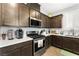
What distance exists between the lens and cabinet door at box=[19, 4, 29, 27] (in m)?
1.71

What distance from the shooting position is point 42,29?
1.53m

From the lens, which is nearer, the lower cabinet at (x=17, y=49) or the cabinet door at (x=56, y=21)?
the lower cabinet at (x=17, y=49)

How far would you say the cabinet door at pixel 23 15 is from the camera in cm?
171

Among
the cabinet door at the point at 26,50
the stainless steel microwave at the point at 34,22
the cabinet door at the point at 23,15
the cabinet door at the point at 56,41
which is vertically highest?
the cabinet door at the point at 23,15

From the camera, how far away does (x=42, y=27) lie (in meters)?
1.54

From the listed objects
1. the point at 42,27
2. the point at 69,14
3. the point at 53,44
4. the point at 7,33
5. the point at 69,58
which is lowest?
the point at 69,58

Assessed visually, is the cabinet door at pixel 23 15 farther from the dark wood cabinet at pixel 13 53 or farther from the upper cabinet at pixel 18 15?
the dark wood cabinet at pixel 13 53

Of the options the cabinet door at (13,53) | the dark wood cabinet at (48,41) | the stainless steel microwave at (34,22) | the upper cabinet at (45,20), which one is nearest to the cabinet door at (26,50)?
the cabinet door at (13,53)

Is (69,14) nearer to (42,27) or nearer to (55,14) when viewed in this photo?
(55,14)

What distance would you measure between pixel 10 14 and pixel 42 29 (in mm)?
632

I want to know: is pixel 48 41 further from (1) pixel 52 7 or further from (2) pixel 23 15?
(2) pixel 23 15

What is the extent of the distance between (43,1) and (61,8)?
31cm

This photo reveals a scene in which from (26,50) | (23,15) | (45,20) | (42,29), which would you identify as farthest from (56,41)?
(23,15)

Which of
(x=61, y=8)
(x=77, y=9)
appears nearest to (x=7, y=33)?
(x=61, y=8)
